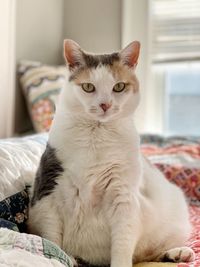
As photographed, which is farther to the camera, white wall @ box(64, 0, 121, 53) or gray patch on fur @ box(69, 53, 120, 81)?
white wall @ box(64, 0, 121, 53)

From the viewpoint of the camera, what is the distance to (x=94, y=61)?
1.06 m

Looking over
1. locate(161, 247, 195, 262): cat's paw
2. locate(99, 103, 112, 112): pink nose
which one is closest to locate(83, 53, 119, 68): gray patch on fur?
locate(99, 103, 112, 112): pink nose

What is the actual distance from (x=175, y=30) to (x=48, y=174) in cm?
179

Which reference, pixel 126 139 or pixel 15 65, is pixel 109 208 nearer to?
pixel 126 139

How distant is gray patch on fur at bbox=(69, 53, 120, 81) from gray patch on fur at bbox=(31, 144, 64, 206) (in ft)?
0.65

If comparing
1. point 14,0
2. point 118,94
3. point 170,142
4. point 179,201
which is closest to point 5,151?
point 118,94

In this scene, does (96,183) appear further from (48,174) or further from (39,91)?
(39,91)

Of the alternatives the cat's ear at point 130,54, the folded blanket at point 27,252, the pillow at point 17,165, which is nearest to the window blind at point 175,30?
the pillow at point 17,165

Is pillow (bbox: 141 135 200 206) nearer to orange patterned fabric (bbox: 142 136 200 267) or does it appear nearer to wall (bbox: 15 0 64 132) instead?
orange patterned fabric (bbox: 142 136 200 267)

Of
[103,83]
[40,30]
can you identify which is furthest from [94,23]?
[103,83]

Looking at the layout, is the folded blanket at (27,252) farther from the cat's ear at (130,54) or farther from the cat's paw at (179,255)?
the cat's ear at (130,54)

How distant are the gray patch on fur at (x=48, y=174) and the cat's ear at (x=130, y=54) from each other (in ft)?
0.95

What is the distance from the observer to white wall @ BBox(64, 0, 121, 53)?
2582 mm

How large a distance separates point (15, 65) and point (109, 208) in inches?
53.3
